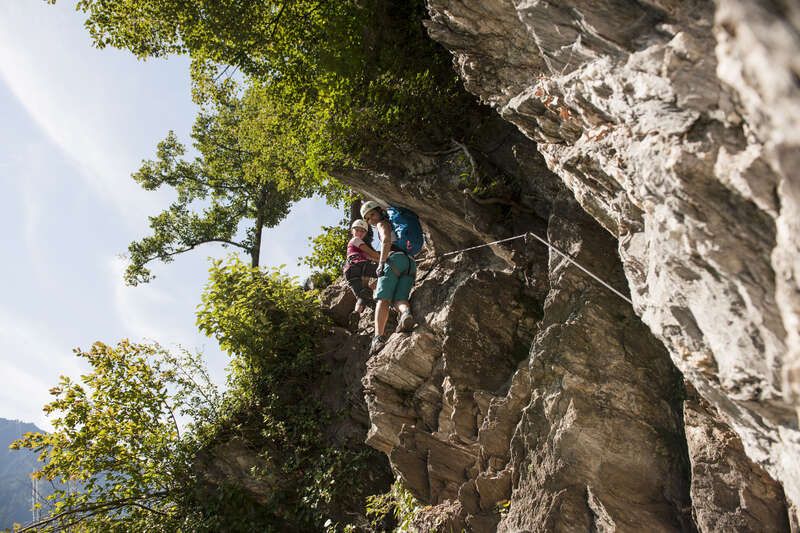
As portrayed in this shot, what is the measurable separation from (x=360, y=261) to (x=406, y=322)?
2.05 m

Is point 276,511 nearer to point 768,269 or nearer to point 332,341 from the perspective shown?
point 332,341

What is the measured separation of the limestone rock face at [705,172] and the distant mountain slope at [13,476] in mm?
137795

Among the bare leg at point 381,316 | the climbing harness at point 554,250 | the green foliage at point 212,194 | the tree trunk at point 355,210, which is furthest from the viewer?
the green foliage at point 212,194

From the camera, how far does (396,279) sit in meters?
8.97

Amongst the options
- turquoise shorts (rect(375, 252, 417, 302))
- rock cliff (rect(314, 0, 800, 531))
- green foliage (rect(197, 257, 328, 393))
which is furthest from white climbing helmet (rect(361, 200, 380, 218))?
green foliage (rect(197, 257, 328, 393))

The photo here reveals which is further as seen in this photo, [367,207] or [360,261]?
[360,261]

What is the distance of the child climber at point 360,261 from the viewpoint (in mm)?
9992

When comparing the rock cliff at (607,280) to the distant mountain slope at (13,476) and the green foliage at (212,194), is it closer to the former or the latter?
the green foliage at (212,194)

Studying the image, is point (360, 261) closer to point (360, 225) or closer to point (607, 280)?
point (360, 225)

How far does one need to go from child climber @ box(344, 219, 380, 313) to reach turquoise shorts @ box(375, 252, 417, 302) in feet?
3.50

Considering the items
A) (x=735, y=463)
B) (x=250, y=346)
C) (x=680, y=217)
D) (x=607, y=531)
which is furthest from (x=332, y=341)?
(x=680, y=217)

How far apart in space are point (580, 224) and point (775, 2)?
4.48m

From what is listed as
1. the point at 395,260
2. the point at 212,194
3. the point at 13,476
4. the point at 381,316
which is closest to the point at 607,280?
the point at 395,260

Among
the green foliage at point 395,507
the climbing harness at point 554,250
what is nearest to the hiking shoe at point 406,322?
the climbing harness at point 554,250
